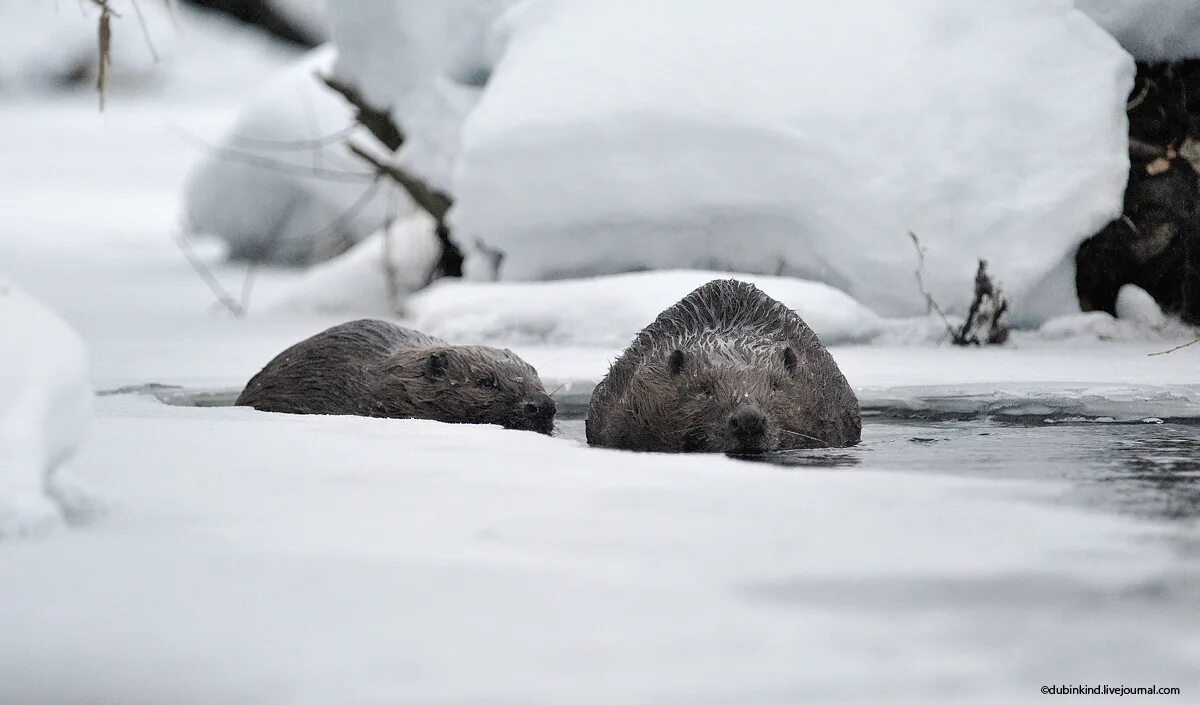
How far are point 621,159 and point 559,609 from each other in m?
5.30

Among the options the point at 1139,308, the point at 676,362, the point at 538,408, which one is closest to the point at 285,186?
the point at 1139,308

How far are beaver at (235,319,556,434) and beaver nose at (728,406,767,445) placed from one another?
112cm

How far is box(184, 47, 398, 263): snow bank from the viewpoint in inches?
553

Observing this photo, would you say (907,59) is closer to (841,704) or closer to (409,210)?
A: (409,210)

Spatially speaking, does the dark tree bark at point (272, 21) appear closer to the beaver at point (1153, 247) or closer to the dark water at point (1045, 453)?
the beaver at point (1153, 247)

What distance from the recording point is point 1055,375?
Result: 18.3 ft

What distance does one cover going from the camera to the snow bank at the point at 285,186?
46.1 feet

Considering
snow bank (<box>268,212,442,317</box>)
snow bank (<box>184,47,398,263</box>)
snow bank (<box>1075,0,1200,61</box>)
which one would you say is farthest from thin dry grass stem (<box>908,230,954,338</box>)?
snow bank (<box>184,47,398,263</box>)

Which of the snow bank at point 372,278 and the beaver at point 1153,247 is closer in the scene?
the beaver at point 1153,247

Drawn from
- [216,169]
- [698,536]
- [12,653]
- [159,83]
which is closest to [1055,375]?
[698,536]

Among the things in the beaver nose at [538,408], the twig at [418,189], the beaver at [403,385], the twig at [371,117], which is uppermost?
the twig at [371,117]

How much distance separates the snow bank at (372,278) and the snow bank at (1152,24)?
4.68 metres

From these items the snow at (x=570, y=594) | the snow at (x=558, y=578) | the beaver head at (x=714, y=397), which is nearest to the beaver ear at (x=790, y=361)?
the beaver head at (x=714, y=397)

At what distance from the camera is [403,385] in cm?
511
